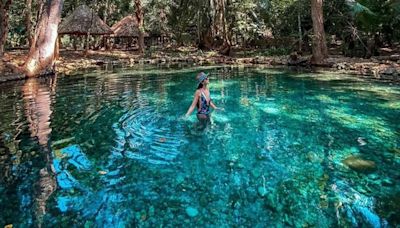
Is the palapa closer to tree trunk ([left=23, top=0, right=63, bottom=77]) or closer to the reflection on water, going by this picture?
tree trunk ([left=23, top=0, right=63, bottom=77])

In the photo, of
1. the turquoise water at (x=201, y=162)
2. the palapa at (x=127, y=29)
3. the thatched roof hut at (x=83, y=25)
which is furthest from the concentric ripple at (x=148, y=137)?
the palapa at (x=127, y=29)

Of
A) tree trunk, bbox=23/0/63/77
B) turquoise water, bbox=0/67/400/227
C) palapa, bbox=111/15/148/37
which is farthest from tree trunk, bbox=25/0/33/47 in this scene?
turquoise water, bbox=0/67/400/227

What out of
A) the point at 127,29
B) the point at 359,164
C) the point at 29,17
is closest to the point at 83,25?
the point at 29,17

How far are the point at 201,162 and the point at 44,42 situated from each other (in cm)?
1594

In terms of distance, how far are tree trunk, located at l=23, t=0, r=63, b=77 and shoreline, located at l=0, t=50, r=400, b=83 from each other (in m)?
1.08

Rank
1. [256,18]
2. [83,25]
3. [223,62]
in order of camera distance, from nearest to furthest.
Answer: [223,62], [83,25], [256,18]

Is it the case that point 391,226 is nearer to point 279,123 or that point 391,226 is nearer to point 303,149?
point 303,149

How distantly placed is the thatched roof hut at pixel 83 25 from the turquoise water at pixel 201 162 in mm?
21041

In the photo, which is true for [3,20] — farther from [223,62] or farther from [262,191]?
[262,191]

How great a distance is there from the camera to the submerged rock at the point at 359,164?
6.58 metres

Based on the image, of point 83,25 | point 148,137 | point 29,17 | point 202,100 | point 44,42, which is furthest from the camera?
point 83,25

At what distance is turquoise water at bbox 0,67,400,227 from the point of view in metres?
5.00

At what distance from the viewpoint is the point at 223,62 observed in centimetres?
2862

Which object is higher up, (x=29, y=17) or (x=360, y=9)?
(x=29, y=17)
